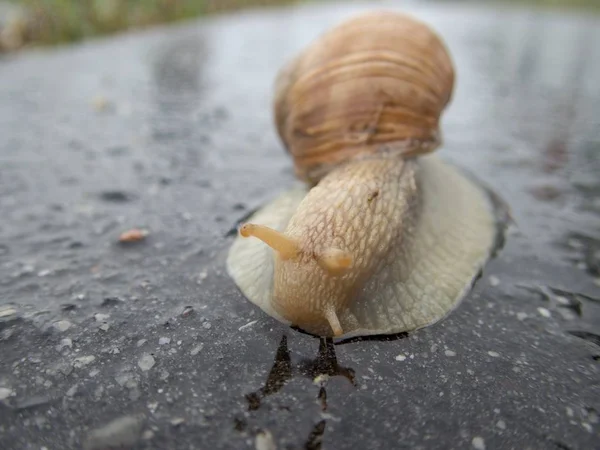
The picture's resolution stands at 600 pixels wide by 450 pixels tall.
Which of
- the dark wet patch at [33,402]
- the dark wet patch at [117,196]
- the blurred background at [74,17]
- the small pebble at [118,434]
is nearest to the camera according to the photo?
the small pebble at [118,434]

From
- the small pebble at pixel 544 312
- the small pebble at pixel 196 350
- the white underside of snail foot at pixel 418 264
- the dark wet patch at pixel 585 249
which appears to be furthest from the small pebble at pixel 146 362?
the dark wet patch at pixel 585 249

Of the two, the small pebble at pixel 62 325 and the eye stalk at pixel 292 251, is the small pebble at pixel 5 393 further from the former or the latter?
the eye stalk at pixel 292 251

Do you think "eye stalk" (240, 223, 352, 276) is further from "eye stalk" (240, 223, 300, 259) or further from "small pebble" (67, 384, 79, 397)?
"small pebble" (67, 384, 79, 397)

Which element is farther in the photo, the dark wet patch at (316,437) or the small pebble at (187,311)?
the small pebble at (187,311)

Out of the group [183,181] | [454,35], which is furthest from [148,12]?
[183,181]

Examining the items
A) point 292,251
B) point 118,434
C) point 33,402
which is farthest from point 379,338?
point 33,402

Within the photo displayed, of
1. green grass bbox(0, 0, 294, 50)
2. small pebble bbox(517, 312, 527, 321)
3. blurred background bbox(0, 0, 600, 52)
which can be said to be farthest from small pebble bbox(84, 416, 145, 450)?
green grass bbox(0, 0, 294, 50)

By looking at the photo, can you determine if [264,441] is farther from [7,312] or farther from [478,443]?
[7,312]
